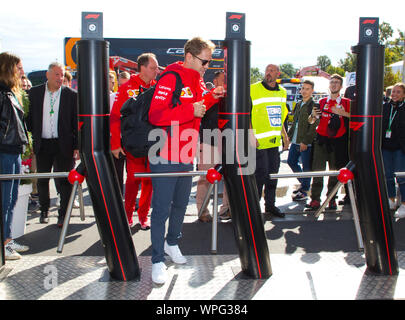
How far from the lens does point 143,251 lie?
4.08m

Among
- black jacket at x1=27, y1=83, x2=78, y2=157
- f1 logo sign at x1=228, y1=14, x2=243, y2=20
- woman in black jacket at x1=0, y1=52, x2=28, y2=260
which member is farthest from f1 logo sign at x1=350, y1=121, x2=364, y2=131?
black jacket at x1=27, y1=83, x2=78, y2=157

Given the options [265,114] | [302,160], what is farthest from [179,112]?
[302,160]

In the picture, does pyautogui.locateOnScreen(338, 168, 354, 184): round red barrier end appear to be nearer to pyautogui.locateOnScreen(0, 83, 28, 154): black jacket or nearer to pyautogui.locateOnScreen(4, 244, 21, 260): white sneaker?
pyautogui.locateOnScreen(0, 83, 28, 154): black jacket

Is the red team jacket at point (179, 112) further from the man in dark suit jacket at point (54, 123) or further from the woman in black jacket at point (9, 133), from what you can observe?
the man in dark suit jacket at point (54, 123)

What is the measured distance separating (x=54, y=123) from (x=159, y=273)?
2.38m

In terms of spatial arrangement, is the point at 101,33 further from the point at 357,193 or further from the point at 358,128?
the point at 357,193

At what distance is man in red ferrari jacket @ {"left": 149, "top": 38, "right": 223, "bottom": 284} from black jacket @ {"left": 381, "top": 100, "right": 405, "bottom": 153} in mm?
3249

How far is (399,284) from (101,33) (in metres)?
2.83

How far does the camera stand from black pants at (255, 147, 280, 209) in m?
4.90

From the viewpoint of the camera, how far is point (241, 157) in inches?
125

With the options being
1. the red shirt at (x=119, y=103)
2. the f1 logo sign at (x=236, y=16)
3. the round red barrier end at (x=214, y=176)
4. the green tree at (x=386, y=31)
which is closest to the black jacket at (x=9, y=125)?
the red shirt at (x=119, y=103)

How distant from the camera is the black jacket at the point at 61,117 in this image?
4.68 meters
